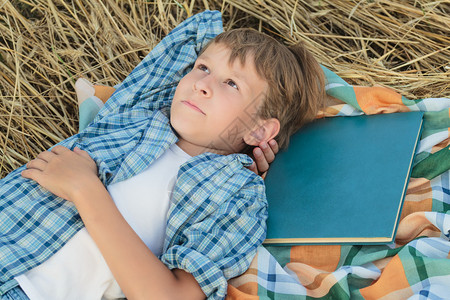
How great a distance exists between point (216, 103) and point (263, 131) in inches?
8.1

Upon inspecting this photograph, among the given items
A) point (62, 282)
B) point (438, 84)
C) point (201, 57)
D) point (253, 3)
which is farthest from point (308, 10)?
point (62, 282)

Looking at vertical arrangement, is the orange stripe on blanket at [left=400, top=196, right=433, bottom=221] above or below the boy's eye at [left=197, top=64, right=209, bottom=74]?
below

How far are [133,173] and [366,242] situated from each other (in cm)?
54

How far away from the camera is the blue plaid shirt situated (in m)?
1.11

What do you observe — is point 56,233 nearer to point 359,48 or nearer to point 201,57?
point 201,57

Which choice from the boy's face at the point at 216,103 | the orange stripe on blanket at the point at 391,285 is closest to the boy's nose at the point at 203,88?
the boy's face at the point at 216,103

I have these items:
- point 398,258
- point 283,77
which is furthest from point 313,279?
point 283,77

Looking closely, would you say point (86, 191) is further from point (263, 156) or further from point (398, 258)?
point (398, 258)

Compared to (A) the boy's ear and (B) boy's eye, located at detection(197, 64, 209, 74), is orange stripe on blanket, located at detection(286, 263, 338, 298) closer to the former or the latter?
(A) the boy's ear

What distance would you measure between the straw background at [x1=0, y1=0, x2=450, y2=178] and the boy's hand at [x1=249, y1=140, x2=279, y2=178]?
487mm

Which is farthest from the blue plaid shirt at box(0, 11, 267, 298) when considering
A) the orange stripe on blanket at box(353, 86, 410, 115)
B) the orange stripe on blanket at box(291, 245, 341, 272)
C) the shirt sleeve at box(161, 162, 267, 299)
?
the orange stripe on blanket at box(353, 86, 410, 115)

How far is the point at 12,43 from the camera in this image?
188cm

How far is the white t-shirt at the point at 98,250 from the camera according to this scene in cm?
111

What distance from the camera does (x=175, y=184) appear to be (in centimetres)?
126
